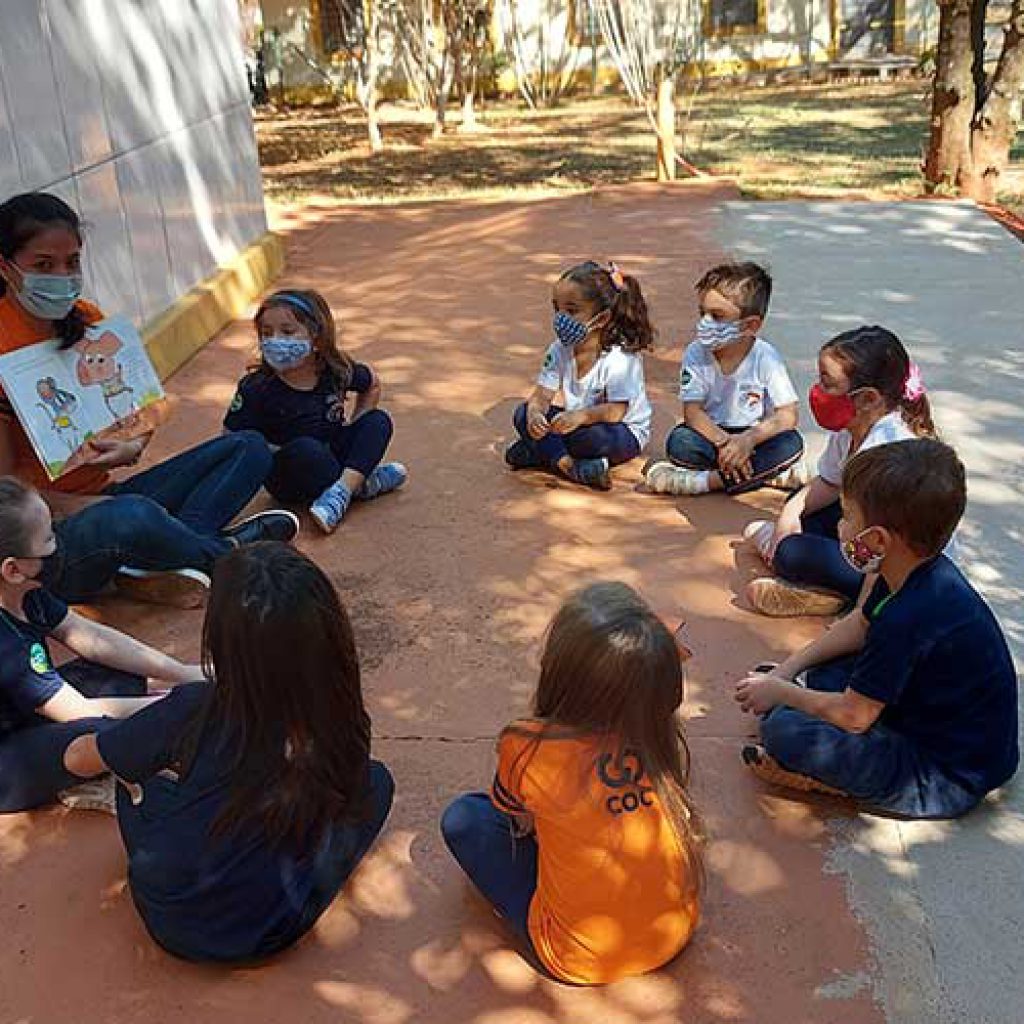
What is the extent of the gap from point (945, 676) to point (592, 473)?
2.13 meters

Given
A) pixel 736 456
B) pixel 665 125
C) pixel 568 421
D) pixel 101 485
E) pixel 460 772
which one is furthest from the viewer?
pixel 665 125

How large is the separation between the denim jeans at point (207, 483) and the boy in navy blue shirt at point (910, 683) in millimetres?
2023

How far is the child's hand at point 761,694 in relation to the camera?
114 inches

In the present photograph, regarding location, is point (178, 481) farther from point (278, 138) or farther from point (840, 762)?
point (278, 138)

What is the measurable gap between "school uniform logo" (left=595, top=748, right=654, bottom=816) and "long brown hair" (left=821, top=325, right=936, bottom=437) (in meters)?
1.61

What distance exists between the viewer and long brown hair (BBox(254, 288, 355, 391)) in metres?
4.30

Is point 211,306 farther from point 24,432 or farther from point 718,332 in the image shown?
point 718,332

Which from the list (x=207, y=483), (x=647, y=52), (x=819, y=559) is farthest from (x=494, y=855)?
(x=647, y=52)

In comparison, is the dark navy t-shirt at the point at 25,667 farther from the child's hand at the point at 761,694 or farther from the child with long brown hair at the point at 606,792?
the child's hand at the point at 761,694

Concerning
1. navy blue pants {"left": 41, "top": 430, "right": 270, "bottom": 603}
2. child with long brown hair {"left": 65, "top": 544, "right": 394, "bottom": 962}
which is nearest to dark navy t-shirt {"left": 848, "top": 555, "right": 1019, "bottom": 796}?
child with long brown hair {"left": 65, "top": 544, "right": 394, "bottom": 962}

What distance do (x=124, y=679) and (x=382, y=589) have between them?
3.16 ft

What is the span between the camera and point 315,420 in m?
4.54

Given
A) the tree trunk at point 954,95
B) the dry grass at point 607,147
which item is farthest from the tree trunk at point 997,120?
the dry grass at point 607,147

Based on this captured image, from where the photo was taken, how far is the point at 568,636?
7.34ft
